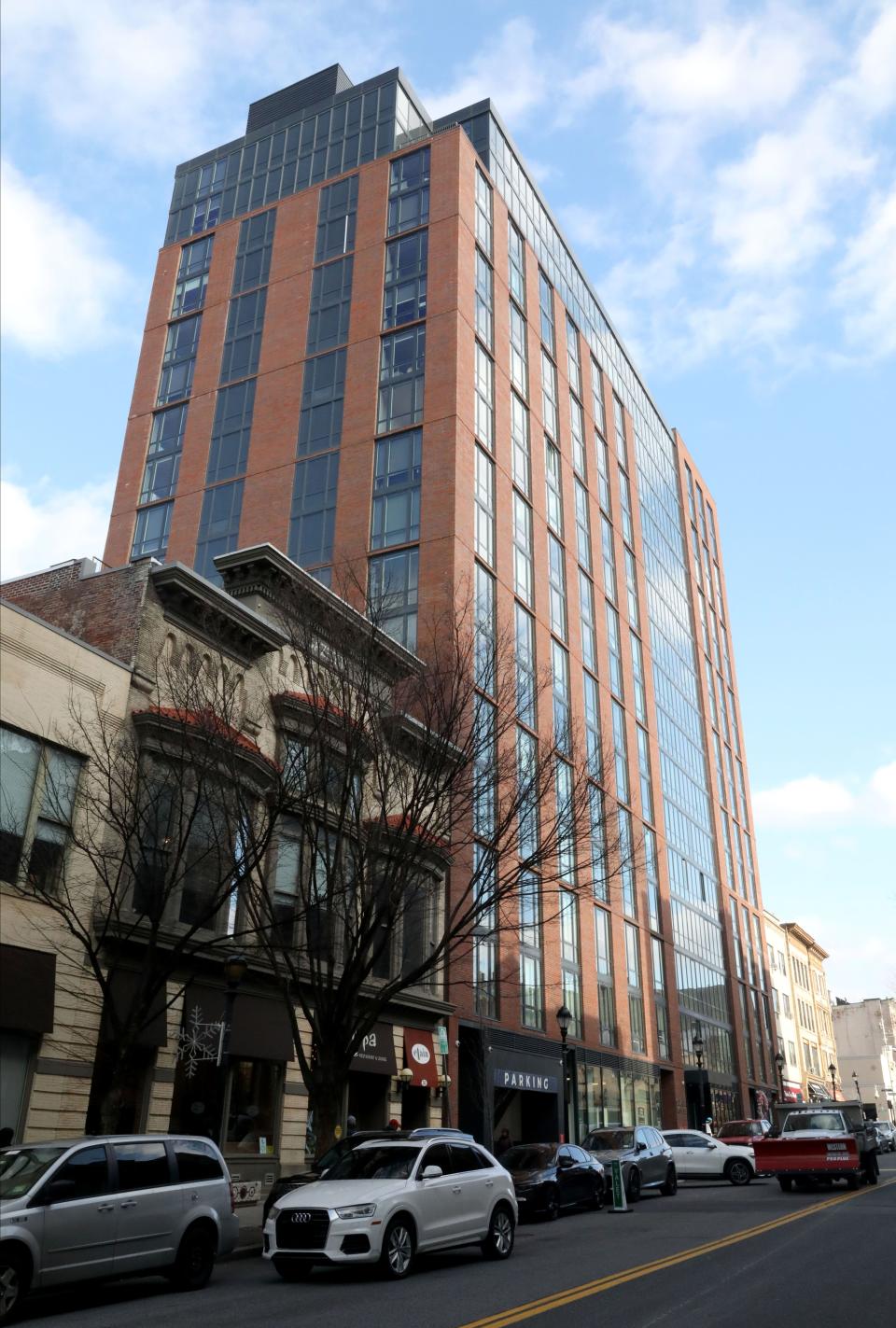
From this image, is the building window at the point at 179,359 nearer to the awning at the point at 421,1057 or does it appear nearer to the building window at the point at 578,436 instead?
the building window at the point at 578,436

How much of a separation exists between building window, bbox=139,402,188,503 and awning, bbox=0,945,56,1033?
35070mm

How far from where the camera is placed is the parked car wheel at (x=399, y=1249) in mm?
12109

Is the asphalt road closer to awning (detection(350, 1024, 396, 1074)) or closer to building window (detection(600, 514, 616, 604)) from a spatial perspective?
awning (detection(350, 1024, 396, 1074))

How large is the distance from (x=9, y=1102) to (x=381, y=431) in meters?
32.2

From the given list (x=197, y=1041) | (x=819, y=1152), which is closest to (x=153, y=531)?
(x=197, y=1041)

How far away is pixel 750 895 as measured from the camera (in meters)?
76.9

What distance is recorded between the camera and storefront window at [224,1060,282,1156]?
74.4 ft

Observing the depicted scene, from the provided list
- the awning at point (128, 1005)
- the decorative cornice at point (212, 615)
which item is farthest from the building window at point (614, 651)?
the awning at point (128, 1005)

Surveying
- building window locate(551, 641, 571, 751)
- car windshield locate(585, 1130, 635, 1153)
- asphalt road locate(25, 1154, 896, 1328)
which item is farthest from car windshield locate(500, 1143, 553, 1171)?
building window locate(551, 641, 571, 751)

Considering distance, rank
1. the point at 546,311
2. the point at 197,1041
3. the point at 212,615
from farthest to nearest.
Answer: the point at 546,311 < the point at 212,615 < the point at 197,1041

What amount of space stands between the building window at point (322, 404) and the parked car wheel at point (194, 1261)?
121ft

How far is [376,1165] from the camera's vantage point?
1339cm

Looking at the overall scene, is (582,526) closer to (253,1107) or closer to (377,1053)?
(377,1053)

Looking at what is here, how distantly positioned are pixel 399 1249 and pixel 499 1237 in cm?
230
